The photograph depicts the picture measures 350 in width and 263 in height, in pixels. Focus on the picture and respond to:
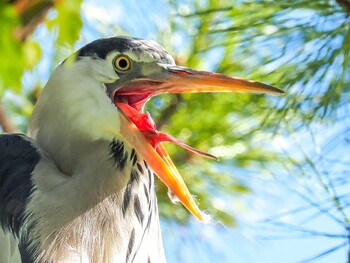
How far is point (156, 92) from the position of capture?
1.56 meters

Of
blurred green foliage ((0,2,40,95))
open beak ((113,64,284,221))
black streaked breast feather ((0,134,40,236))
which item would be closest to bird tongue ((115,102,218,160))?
open beak ((113,64,284,221))

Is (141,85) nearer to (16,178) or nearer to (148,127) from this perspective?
(148,127)

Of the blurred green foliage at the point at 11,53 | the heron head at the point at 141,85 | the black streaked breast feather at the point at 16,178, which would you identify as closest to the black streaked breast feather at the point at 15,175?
the black streaked breast feather at the point at 16,178

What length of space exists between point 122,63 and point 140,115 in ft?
0.35

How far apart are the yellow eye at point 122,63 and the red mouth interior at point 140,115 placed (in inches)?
1.9

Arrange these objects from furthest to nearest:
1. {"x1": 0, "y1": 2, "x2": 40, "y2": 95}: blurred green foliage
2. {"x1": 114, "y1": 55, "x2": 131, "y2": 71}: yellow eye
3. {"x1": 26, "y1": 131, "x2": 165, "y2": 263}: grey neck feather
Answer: {"x1": 114, "y1": 55, "x2": 131, "y2": 71}: yellow eye, {"x1": 26, "y1": 131, "x2": 165, "y2": 263}: grey neck feather, {"x1": 0, "y1": 2, "x2": 40, "y2": 95}: blurred green foliage

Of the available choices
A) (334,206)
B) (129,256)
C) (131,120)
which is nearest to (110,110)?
(131,120)

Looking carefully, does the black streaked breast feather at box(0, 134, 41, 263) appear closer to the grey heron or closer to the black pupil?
the grey heron

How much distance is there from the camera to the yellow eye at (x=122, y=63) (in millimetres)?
1553

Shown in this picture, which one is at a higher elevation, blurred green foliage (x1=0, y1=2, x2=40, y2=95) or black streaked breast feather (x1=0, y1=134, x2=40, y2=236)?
blurred green foliage (x1=0, y1=2, x2=40, y2=95)

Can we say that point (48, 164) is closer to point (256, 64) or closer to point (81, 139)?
point (81, 139)

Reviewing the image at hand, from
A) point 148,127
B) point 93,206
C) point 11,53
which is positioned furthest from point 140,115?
point 11,53

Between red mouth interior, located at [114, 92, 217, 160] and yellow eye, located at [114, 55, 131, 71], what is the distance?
0.05m

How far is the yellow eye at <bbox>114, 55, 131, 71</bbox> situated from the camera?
1.55 m
